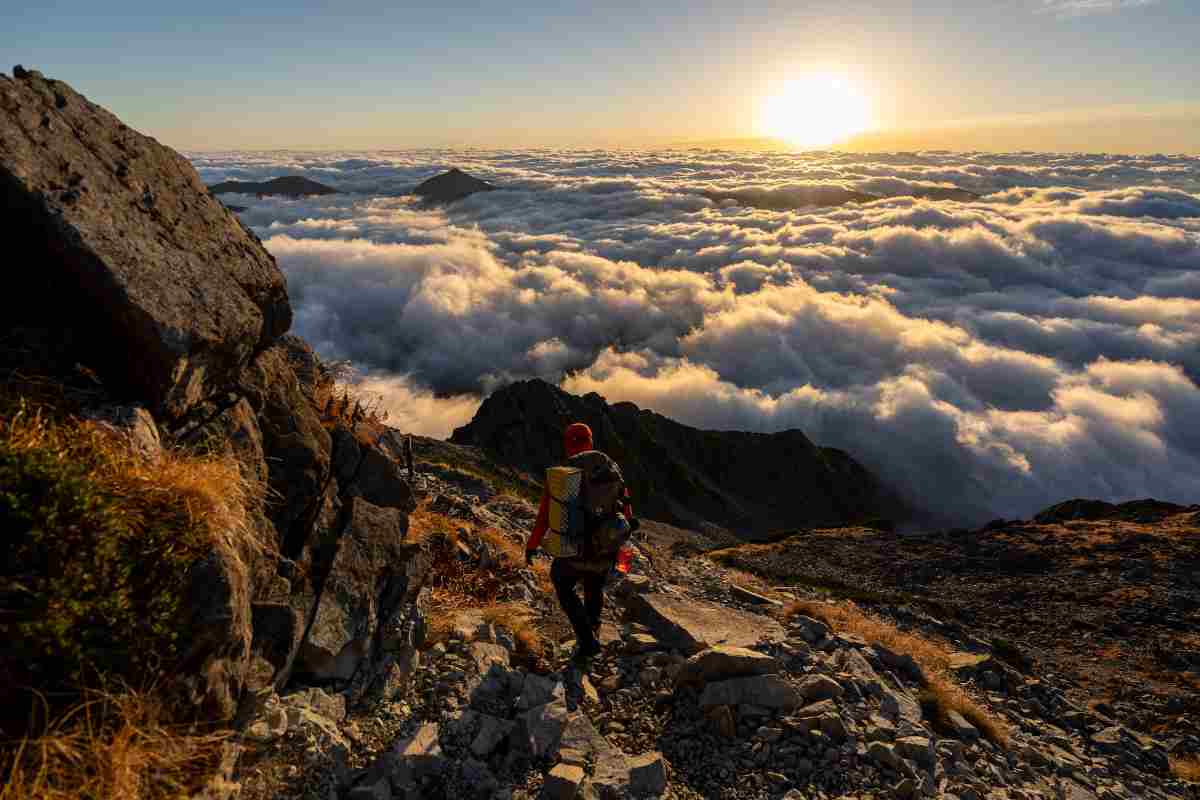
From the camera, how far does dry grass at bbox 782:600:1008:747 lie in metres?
10.5

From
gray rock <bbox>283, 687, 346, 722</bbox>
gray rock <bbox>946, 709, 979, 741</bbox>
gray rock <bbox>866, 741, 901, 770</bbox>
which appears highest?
gray rock <bbox>283, 687, 346, 722</bbox>

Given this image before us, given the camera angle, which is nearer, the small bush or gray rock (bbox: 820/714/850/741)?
the small bush

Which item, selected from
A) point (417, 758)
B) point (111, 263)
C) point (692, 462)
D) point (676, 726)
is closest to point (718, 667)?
point (676, 726)

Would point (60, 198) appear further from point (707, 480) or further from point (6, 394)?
point (707, 480)

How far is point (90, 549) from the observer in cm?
410

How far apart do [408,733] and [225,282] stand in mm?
4830

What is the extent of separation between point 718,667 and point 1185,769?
46.6 ft

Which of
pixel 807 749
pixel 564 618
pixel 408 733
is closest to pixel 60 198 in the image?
pixel 408 733

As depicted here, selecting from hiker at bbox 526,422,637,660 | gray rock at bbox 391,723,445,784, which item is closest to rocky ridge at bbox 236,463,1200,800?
gray rock at bbox 391,723,445,784

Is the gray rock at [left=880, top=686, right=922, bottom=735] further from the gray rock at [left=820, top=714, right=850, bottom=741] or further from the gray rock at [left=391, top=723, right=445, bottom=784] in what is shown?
the gray rock at [left=391, top=723, right=445, bottom=784]

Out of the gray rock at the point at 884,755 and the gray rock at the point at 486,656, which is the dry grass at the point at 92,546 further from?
the gray rock at the point at 884,755

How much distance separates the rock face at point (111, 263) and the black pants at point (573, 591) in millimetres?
4461

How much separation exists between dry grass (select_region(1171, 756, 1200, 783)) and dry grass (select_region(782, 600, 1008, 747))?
472 centimetres

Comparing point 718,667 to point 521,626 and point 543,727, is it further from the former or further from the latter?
point 521,626
